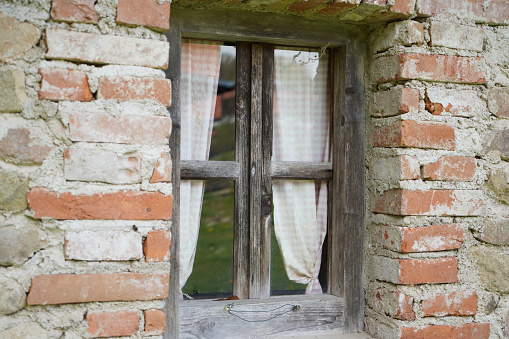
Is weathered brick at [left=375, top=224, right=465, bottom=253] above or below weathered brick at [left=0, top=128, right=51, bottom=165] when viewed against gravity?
below

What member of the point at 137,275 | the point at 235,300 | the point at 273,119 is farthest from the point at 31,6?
the point at 235,300

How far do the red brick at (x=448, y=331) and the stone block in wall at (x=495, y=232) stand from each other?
36 cm

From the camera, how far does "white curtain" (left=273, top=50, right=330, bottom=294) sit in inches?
92.7

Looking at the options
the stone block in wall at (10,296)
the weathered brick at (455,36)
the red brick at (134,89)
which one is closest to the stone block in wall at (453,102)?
the weathered brick at (455,36)

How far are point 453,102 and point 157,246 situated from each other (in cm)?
137

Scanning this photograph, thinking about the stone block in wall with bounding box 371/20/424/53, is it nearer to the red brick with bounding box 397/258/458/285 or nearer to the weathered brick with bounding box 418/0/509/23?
the weathered brick with bounding box 418/0/509/23

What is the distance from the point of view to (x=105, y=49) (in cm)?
173

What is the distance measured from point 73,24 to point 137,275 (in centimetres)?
87

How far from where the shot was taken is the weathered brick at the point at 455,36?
2143 mm

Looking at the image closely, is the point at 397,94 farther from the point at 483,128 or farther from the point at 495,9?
the point at 495,9

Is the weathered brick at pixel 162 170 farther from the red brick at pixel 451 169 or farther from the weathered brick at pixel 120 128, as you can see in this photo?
the red brick at pixel 451 169

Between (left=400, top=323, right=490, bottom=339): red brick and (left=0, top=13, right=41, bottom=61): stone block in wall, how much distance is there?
5.80 ft

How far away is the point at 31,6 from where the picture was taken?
5.47 ft

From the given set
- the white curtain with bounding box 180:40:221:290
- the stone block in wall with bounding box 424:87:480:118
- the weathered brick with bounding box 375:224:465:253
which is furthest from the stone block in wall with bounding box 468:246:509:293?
the white curtain with bounding box 180:40:221:290
